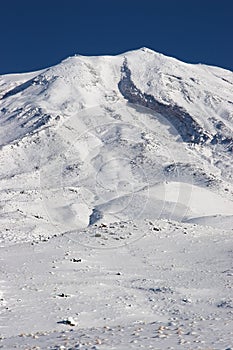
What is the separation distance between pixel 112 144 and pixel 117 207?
162 ft

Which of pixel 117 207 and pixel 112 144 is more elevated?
pixel 117 207

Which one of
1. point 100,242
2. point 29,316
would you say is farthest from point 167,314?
point 100,242

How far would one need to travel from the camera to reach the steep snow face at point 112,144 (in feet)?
253

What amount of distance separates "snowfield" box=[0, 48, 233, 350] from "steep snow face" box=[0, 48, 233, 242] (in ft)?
1.44

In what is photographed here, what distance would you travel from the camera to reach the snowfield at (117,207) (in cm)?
2072

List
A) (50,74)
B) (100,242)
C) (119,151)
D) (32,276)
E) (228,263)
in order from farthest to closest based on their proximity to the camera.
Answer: (50,74) < (119,151) < (100,242) < (228,263) < (32,276)

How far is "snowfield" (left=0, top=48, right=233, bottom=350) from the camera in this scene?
2072cm

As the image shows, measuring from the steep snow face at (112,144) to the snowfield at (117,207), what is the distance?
0.44 metres

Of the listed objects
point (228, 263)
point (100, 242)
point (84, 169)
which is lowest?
point (84, 169)

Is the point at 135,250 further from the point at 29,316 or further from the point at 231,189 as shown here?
the point at 231,189

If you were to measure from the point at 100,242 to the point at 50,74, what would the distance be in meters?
143

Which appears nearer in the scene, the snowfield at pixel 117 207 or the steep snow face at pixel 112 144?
the snowfield at pixel 117 207

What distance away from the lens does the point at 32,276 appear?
30.1 m

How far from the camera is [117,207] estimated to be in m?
74.9
